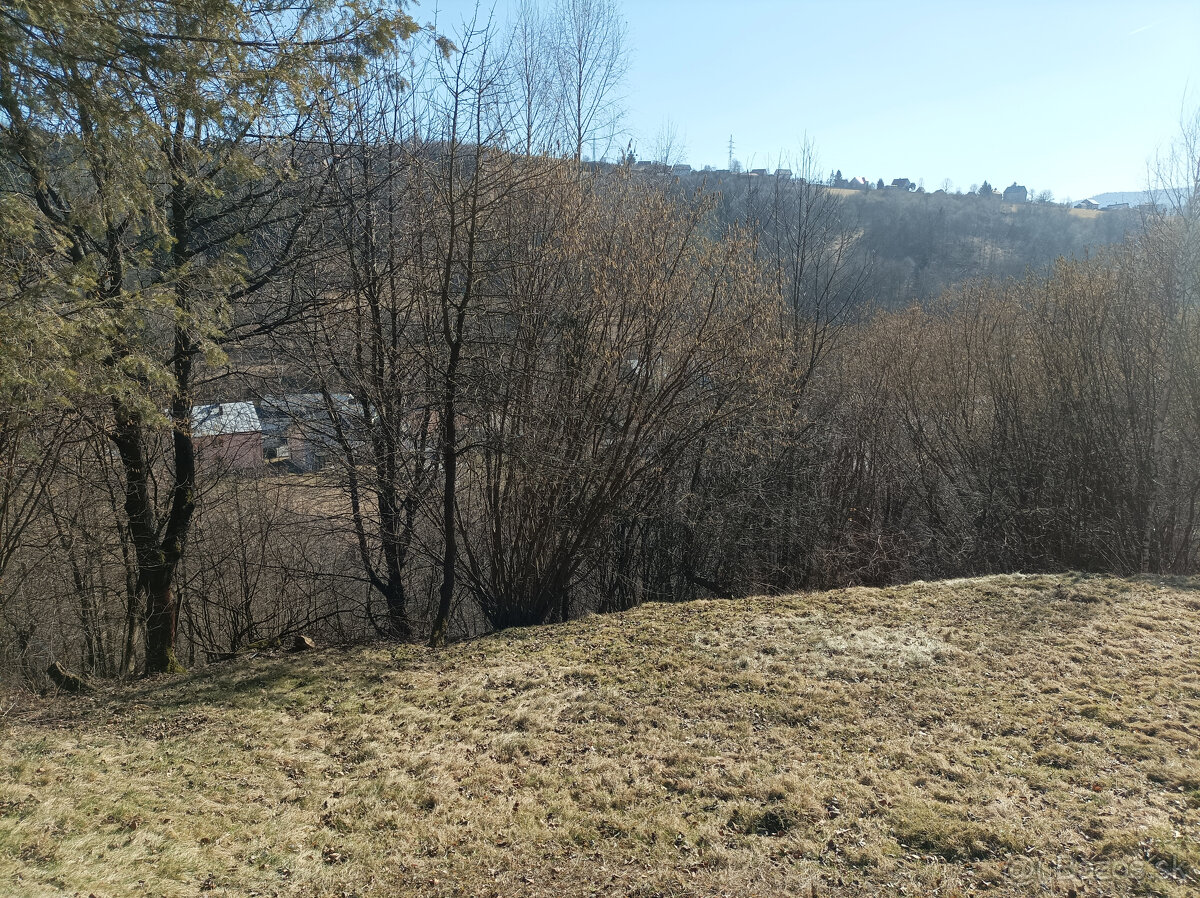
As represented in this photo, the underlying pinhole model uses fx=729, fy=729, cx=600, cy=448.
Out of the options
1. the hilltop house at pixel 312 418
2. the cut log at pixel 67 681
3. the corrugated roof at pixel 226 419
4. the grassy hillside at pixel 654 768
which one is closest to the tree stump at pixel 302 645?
the grassy hillside at pixel 654 768

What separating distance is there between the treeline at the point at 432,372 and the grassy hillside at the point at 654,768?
89.6 inches

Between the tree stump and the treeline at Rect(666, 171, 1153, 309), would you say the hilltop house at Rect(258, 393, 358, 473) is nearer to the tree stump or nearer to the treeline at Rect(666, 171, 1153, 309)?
the tree stump

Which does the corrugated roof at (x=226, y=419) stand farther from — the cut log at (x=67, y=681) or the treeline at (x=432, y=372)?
the cut log at (x=67, y=681)

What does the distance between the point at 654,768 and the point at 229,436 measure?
933 cm

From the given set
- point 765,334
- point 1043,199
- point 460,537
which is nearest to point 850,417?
point 765,334

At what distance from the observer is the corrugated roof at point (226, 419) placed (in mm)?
9586

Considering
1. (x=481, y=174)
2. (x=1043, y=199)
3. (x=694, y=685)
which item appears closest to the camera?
(x=694, y=685)

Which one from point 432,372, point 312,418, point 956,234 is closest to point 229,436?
point 312,418

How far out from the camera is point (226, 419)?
10.6 meters

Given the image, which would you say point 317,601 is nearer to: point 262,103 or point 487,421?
point 487,421

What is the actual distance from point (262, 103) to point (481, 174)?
9.63ft

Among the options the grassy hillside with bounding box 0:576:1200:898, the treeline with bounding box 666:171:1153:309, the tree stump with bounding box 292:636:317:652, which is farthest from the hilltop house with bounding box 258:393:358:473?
the treeline with bounding box 666:171:1153:309

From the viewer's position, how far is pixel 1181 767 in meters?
4.43

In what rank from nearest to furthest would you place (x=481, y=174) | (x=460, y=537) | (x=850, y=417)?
(x=481, y=174)
(x=460, y=537)
(x=850, y=417)
